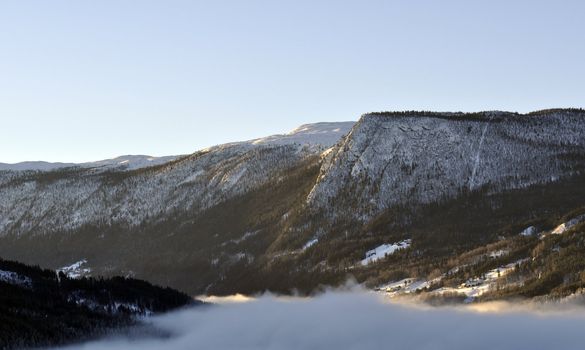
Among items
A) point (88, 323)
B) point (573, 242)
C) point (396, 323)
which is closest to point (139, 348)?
point (88, 323)

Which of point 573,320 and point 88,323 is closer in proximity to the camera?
point 573,320

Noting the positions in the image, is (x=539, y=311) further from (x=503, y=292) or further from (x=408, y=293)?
(x=408, y=293)

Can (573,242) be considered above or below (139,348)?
above

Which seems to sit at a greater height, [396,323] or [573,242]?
[573,242]

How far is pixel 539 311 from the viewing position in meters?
162

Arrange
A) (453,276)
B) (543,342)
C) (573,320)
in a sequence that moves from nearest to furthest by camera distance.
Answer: (573,320)
(543,342)
(453,276)

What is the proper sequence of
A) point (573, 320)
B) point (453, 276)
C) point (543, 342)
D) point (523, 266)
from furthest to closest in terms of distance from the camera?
1. point (453, 276)
2. point (523, 266)
3. point (543, 342)
4. point (573, 320)

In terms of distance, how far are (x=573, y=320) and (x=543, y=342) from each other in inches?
492

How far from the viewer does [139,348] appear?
7249 inches

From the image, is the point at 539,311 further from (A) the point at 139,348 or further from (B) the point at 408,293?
(A) the point at 139,348

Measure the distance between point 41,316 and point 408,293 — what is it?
8409 centimetres

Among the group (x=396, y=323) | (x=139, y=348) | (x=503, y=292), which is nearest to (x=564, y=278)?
(x=503, y=292)

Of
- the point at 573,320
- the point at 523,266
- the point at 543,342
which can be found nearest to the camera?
the point at 573,320

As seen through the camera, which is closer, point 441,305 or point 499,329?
point 499,329
